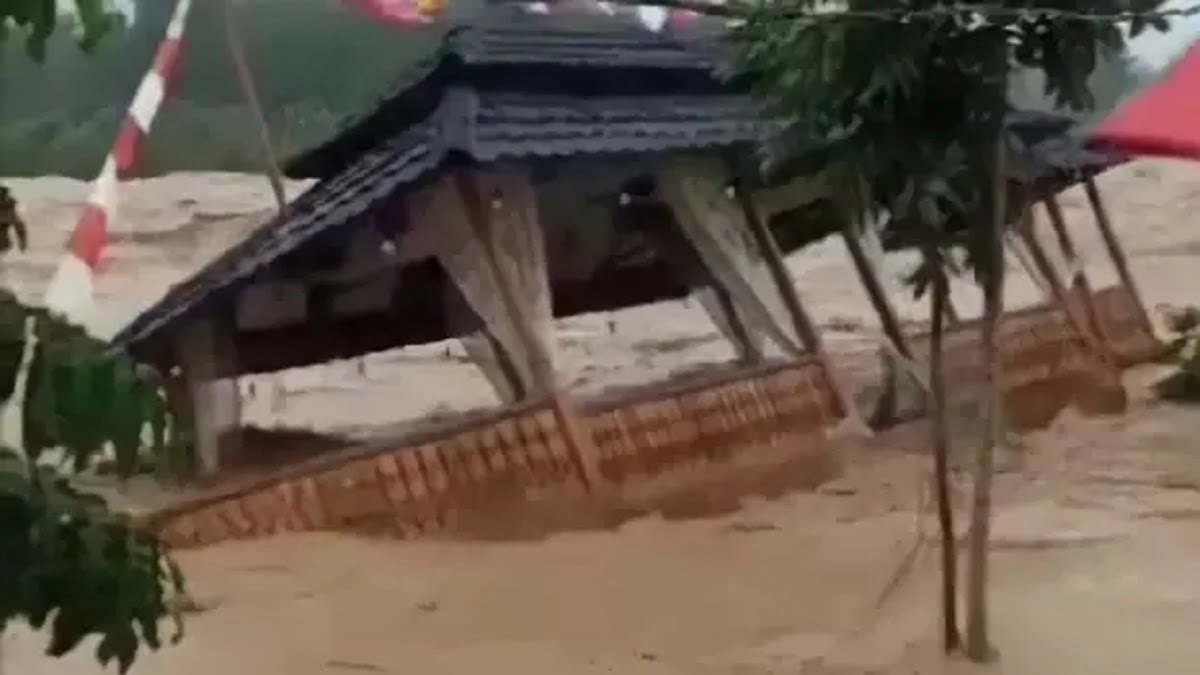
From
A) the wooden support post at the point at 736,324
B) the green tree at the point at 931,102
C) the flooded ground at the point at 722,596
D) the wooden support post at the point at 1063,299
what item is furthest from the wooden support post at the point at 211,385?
the wooden support post at the point at 1063,299

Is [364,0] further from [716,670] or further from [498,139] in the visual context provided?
[716,670]

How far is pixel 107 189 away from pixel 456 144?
0.48 meters

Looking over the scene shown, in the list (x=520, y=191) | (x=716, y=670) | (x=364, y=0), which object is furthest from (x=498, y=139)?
(x=716, y=670)

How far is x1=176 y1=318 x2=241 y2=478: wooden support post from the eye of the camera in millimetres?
2309

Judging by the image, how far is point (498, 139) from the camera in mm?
2264

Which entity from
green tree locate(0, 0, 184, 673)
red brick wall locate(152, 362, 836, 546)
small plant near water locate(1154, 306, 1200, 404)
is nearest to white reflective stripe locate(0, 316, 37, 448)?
green tree locate(0, 0, 184, 673)

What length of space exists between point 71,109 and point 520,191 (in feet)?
2.44

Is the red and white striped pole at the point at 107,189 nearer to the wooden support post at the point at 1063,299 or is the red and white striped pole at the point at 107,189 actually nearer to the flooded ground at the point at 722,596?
the flooded ground at the point at 722,596

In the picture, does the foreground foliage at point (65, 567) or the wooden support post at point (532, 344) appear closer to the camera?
the foreground foliage at point (65, 567)

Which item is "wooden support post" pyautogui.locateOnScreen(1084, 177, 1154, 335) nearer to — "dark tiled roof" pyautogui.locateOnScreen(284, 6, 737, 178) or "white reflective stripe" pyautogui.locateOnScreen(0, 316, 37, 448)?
"dark tiled roof" pyautogui.locateOnScreen(284, 6, 737, 178)

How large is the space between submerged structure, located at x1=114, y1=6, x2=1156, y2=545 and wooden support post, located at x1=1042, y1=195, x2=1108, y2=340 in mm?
794

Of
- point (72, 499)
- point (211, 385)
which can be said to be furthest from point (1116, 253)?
point (72, 499)

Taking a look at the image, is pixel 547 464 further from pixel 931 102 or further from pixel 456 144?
pixel 931 102

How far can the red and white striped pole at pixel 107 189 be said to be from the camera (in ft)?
7.37
